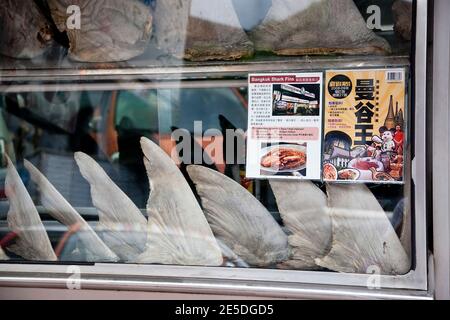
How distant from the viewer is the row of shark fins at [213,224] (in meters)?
1.97

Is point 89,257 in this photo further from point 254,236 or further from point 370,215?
point 370,215

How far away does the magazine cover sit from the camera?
190 cm

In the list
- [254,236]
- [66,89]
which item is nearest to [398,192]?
[254,236]

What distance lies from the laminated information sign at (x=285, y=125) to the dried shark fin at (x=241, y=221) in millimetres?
132

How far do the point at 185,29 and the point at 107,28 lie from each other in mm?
360

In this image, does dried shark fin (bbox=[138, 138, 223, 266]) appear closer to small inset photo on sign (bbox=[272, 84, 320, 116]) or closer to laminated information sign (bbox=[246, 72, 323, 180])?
laminated information sign (bbox=[246, 72, 323, 180])

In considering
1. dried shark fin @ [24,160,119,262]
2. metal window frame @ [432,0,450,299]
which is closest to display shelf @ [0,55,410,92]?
metal window frame @ [432,0,450,299]

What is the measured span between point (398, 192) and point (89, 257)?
52.4 inches

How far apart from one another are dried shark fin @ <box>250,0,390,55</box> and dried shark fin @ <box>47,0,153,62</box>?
1.82 feet

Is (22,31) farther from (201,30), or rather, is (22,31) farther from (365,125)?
(365,125)

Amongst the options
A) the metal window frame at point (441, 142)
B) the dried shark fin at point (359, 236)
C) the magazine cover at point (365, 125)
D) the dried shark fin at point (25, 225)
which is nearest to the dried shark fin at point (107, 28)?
the dried shark fin at point (25, 225)

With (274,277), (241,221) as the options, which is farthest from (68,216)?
(274,277)

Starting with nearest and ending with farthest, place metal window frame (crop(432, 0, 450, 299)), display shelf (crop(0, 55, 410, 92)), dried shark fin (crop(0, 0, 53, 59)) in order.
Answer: metal window frame (crop(432, 0, 450, 299)), display shelf (crop(0, 55, 410, 92)), dried shark fin (crop(0, 0, 53, 59))

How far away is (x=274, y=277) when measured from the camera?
6.38 ft
